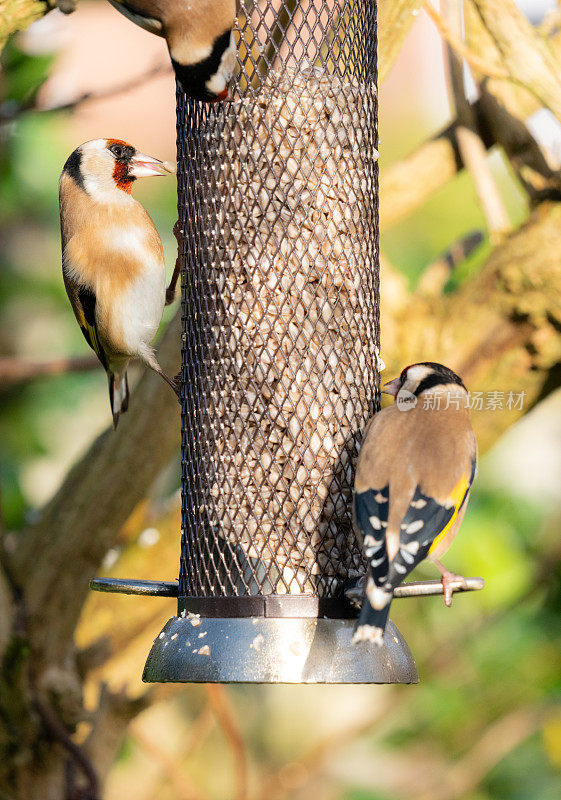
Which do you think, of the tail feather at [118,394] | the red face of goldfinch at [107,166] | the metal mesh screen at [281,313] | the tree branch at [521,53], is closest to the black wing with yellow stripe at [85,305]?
the tail feather at [118,394]

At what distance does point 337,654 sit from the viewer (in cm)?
278

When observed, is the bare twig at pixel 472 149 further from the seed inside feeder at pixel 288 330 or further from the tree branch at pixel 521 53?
the seed inside feeder at pixel 288 330

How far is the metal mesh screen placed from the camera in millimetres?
3002

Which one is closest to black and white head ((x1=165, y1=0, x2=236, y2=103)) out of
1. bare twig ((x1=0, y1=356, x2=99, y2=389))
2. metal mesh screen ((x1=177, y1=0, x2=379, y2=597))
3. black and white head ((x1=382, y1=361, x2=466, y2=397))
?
metal mesh screen ((x1=177, y1=0, x2=379, y2=597))

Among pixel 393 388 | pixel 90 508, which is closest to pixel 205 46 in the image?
pixel 393 388

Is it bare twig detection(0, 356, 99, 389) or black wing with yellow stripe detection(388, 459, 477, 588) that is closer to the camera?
black wing with yellow stripe detection(388, 459, 477, 588)

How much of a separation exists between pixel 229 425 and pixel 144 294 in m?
0.72

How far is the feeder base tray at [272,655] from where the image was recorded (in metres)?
2.71

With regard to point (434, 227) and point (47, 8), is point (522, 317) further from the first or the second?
point (434, 227)

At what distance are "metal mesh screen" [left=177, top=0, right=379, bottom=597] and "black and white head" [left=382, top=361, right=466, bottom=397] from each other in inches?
4.1

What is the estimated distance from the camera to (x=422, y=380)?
3174 millimetres

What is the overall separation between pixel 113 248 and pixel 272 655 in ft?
4.96

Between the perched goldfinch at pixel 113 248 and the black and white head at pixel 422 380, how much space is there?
858mm

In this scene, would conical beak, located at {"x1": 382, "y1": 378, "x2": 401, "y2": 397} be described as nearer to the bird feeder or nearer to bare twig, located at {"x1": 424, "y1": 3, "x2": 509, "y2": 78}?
the bird feeder
